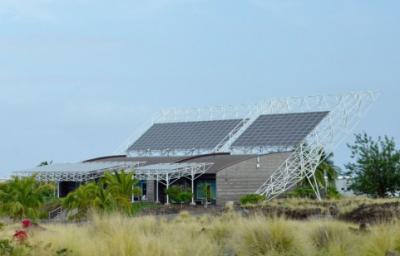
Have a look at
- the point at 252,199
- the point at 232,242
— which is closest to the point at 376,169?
the point at 252,199

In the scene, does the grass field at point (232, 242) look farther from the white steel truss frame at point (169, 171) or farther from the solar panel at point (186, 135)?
the solar panel at point (186, 135)

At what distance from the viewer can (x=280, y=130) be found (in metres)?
57.7

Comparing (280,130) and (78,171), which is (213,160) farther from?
(78,171)

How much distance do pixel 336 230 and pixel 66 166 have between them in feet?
159

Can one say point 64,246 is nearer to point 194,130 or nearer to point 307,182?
point 307,182

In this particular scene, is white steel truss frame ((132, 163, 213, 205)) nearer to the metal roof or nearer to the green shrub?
the metal roof

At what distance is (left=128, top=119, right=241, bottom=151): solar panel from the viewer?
6266 cm

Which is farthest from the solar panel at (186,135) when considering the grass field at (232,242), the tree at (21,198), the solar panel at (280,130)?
the grass field at (232,242)

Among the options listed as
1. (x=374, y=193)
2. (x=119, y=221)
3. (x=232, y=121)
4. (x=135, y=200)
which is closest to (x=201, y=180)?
(x=135, y=200)

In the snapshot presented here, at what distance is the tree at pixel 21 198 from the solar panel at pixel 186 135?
30.1m

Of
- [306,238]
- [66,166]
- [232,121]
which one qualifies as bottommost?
[306,238]

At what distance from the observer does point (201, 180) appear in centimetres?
5500

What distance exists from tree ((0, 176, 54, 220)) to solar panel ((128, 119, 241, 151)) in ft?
98.7

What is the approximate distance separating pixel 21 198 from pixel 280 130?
98.7 feet
